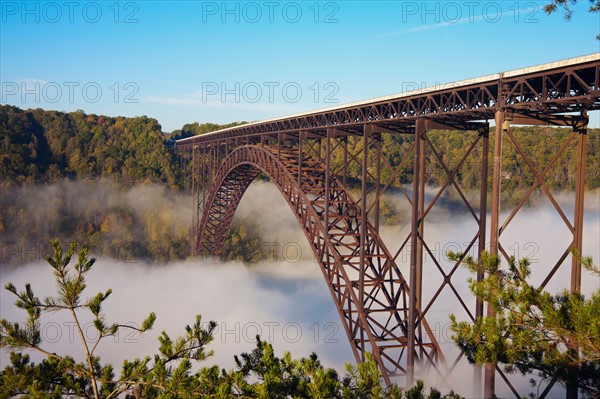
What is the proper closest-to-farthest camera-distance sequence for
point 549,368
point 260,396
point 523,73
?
point 260,396
point 549,368
point 523,73

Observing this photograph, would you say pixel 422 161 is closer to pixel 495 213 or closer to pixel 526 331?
pixel 495 213

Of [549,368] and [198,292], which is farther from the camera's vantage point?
[198,292]

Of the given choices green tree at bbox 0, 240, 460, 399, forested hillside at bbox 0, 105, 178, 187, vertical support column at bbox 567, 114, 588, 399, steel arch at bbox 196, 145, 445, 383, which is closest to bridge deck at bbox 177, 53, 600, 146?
vertical support column at bbox 567, 114, 588, 399

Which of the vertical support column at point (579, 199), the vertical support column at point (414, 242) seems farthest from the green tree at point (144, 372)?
the vertical support column at point (414, 242)

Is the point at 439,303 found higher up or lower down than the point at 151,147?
lower down

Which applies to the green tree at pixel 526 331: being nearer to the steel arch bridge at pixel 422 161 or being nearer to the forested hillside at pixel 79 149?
the steel arch bridge at pixel 422 161

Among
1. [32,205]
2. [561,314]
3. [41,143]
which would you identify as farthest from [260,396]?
[41,143]

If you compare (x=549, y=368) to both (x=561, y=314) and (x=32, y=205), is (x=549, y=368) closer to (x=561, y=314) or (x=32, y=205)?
(x=561, y=314)

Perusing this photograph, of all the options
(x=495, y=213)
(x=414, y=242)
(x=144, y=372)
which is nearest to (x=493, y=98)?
(x=495, y=213)

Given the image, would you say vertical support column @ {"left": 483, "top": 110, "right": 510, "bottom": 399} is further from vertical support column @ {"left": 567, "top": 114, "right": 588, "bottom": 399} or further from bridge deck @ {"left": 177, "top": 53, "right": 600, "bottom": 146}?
vertical support column @ {"left": 567, "top": 114, "right": 588, "bottom": 399}
